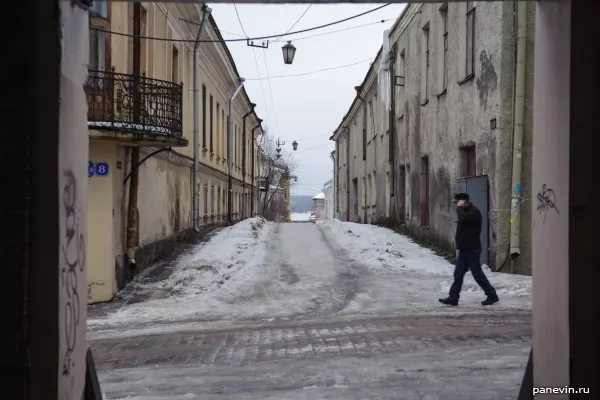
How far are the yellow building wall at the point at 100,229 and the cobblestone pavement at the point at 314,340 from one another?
2777 millimetres

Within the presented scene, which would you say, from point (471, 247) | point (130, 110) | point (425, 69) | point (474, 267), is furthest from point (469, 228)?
point (425, 69)

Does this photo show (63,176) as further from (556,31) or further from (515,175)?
(515,175)

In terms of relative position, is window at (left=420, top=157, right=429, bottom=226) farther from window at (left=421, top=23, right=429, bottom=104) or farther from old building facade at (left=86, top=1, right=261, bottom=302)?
old building facade at (left=86, top=1, right=261, bottom=302)

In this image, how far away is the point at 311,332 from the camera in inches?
277

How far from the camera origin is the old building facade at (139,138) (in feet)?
31.0

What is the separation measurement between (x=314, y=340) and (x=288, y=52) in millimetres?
9299

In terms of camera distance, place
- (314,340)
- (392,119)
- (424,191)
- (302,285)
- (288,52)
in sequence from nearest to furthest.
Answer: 1. (314,340)
2. (302,285)
3. (288,52)
4. (424,191)
5. (392,119)

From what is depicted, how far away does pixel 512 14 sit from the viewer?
10.7m

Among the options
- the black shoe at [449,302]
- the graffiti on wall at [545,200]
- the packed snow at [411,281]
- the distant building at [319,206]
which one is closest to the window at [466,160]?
the packed snow at [411,281]

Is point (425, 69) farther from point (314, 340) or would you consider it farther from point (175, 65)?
point (314, 340)

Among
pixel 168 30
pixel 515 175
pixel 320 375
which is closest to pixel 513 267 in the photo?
pixel 515 175

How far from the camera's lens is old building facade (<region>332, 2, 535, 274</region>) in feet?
34.9

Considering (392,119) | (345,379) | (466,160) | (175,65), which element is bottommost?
(345,379)

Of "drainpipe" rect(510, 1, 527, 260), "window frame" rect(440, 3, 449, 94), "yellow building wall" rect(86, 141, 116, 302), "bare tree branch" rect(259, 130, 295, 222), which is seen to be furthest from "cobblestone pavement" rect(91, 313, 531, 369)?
"bare tree branch" rect(259, 130, 295, 222)
